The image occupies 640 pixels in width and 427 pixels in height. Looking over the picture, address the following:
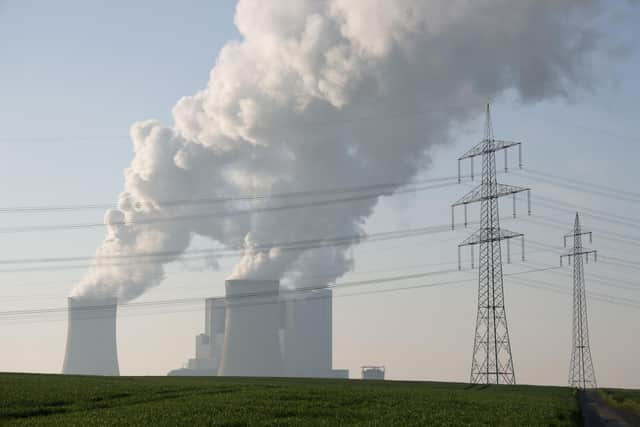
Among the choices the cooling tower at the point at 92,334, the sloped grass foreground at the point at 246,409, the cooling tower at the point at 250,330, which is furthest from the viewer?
the cooling tower at the point at 92,334

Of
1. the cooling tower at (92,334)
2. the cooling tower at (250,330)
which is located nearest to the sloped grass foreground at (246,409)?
the cooling tower at (250,330)

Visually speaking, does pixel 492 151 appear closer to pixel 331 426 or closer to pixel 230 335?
pixel 331 426

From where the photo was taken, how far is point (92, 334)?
127m

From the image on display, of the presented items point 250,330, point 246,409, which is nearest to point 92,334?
point 250,330

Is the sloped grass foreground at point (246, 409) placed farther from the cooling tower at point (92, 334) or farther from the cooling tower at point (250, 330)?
the cooling tower at point (92, 334)

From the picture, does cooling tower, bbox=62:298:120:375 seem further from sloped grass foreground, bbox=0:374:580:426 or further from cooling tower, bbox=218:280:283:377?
sloped grass foreground, bbox=0:374:580:426

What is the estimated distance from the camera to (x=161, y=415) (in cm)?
2909

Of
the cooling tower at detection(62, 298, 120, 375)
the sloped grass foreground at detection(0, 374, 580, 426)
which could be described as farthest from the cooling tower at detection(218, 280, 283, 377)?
the sloped grass foreground at detection(0, 374, 580, 426)

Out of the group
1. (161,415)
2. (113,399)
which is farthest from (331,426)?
(113,399)

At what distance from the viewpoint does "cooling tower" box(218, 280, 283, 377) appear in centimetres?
11488

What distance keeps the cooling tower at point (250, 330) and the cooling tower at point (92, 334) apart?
20.4 m

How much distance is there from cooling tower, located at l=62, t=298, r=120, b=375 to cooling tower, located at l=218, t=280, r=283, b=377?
67.1 feet

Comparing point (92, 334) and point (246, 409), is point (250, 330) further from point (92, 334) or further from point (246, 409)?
point (246, 409)

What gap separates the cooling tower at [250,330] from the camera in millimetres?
114875
